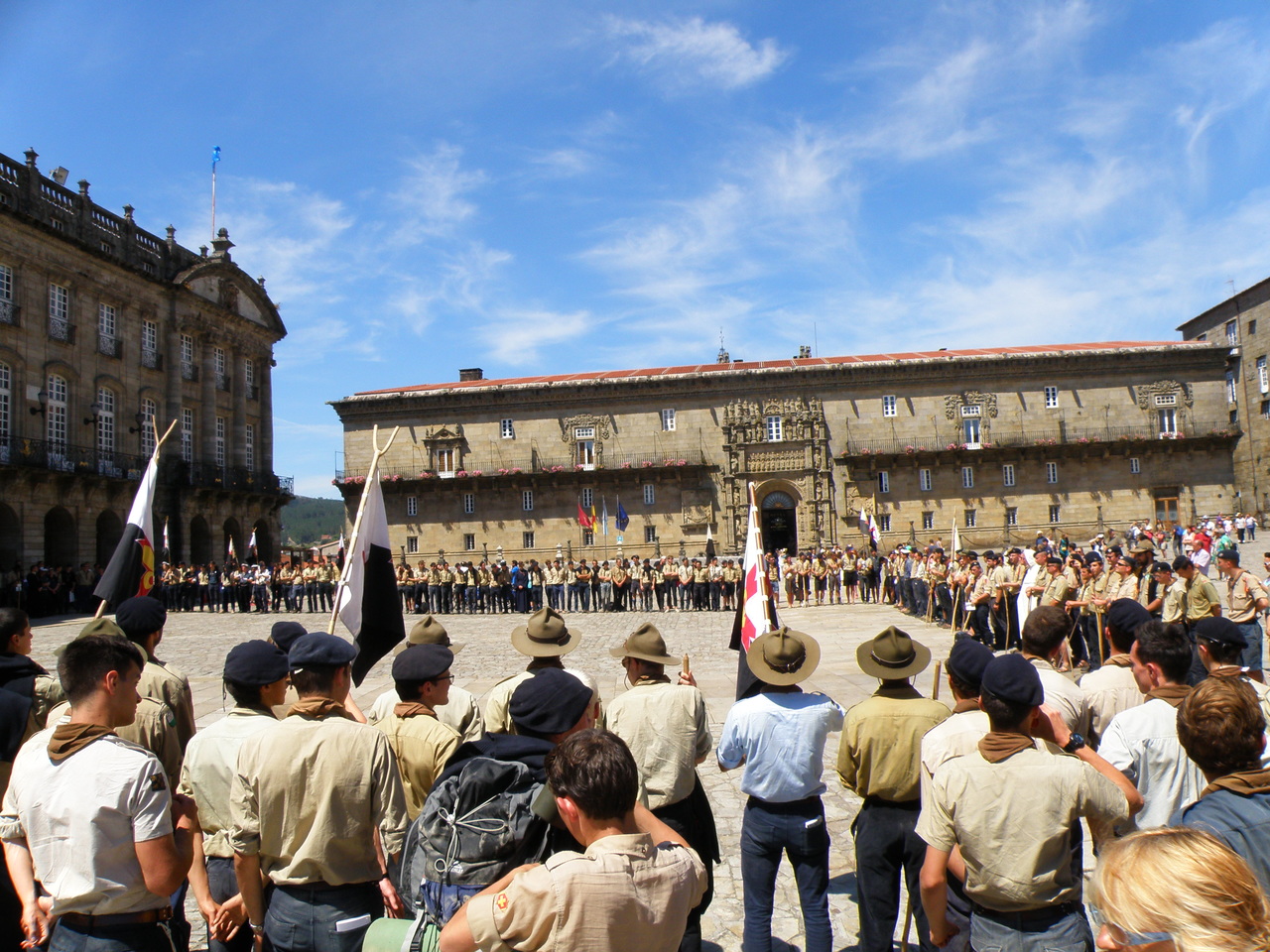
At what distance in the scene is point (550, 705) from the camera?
8.81 feet

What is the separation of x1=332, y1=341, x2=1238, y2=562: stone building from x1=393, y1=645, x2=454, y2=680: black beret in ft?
119

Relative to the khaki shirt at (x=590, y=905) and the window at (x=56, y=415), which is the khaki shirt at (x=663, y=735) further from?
the window at (x=56, y=415)

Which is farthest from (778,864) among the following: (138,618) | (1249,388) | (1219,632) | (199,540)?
(1249,388)

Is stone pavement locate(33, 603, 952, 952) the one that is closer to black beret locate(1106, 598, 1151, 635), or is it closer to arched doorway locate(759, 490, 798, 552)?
black beret locate(1106, 598, 1151, 635)

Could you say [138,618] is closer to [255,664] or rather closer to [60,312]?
[255,664]

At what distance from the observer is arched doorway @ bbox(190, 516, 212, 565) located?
35250 mm

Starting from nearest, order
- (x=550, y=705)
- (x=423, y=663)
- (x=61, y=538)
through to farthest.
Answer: (x=550, y=705), (x=423, y=663), (x=61, y=538)

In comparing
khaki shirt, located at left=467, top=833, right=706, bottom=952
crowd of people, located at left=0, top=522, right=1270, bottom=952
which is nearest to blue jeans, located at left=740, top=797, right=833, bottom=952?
crowd of people, located at left=0, top=522, right=1270, bottom=952

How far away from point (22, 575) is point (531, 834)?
29700mm

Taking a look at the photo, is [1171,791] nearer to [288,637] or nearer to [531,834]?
[531,834]

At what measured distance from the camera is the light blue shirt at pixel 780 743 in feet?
12.8

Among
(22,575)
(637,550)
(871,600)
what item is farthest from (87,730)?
(637,550)

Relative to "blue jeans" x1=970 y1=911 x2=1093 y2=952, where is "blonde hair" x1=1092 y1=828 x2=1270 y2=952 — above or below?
above

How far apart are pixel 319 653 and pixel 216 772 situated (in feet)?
2.44
